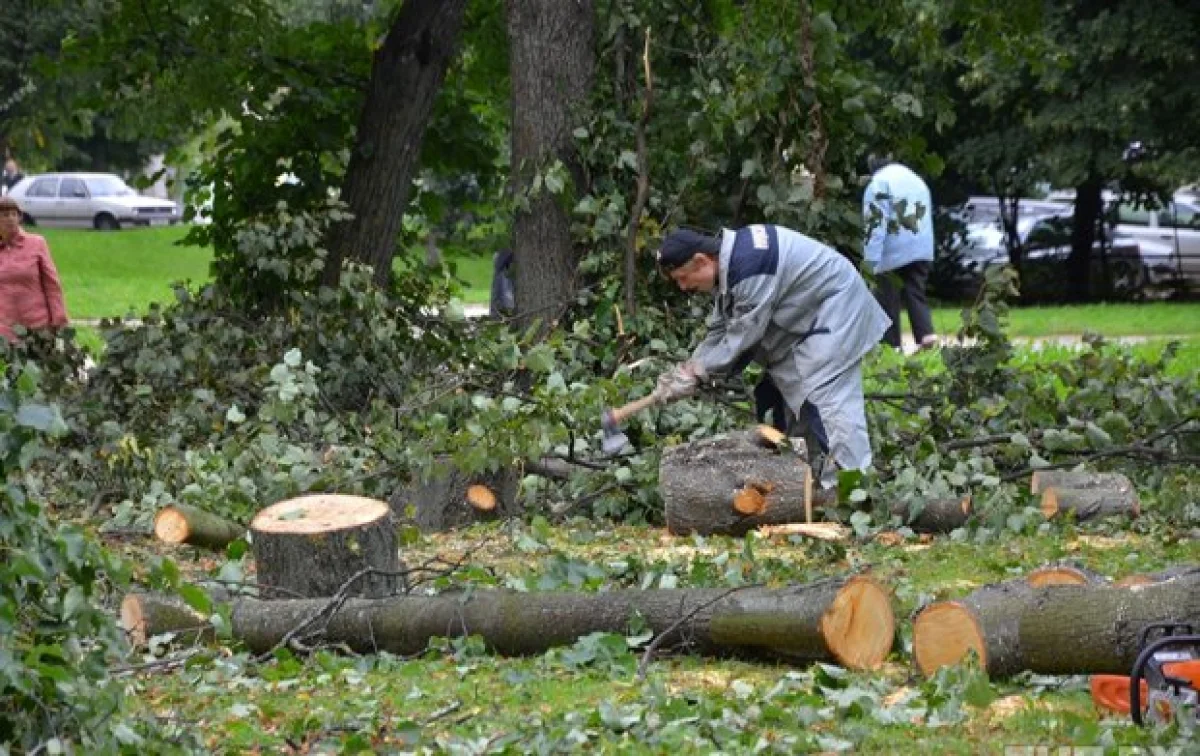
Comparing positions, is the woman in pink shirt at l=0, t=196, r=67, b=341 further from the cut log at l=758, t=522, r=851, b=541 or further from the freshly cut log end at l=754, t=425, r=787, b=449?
the cut log at l=758, t=522, r=851, b=541

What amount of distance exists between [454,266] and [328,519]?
6.57 meters

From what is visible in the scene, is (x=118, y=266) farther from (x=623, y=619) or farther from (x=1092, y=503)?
(x=623, y=619)

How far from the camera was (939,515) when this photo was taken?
27.8ft

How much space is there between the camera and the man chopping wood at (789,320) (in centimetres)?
845

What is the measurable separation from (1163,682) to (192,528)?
4776mm

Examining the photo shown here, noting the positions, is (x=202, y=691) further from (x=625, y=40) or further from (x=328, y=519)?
(x=625, y=40)

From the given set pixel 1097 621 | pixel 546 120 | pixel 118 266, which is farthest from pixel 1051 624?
pixel 118 266

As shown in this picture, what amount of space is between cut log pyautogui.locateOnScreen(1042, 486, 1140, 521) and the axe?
5.85 ft

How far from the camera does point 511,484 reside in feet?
30.2

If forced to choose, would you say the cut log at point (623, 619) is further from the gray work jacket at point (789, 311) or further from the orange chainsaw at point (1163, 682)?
the gray work jacket at point (789, 311)

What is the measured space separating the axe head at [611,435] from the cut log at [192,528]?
1.62 meters

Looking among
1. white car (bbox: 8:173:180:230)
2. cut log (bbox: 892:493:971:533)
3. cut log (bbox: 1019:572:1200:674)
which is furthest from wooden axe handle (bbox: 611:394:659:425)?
white car (bbox: 8:173:180:230)

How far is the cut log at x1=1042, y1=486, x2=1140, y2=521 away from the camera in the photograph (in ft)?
28.4

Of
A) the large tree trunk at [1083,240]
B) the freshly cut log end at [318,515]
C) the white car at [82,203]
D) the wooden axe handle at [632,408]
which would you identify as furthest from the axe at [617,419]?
the white car at [82,203]
